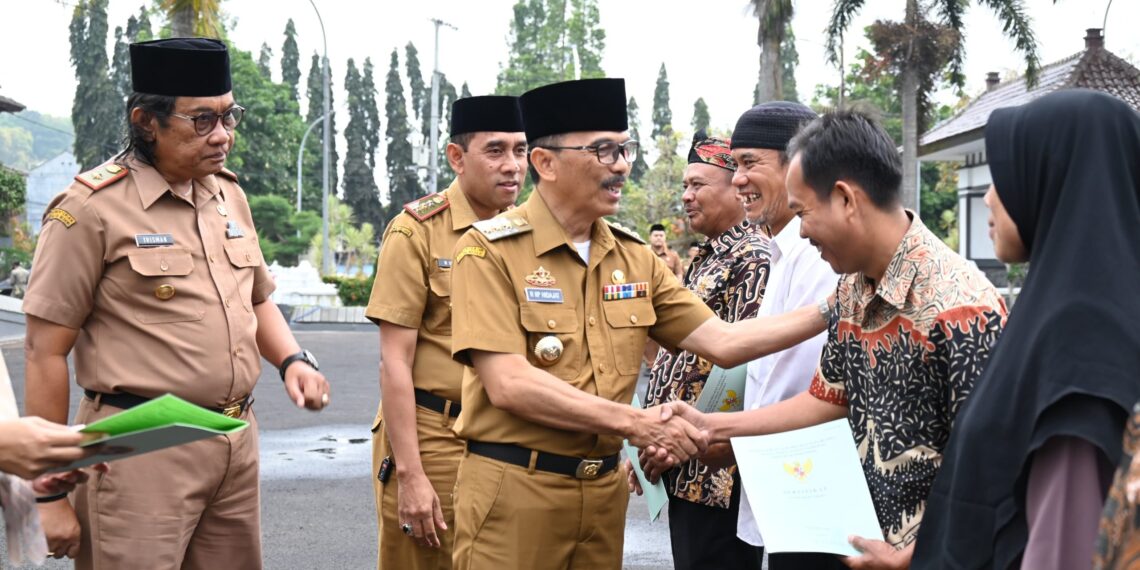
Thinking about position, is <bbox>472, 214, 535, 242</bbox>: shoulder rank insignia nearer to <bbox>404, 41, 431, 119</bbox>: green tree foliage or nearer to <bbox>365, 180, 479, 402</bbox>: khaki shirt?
<bbox>365, 180, 479, 402</bbox>: khaki shirt

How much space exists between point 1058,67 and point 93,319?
1144 inches

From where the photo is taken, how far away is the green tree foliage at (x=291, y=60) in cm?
8725

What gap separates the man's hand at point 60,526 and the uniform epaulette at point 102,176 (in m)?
0.96

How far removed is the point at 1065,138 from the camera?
6.62 ft

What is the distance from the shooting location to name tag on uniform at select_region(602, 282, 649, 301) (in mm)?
3465

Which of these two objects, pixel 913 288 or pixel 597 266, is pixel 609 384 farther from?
pixel 913 288

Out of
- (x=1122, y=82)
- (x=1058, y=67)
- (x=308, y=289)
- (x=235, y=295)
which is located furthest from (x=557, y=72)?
(x=235, y=295)

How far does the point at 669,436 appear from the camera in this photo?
3.39 metres

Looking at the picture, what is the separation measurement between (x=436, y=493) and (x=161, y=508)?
112 cm

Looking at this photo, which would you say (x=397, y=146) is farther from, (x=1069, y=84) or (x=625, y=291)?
(x=625, y=291)

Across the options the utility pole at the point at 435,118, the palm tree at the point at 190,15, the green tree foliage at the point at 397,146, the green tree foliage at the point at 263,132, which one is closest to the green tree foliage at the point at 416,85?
the green tree foliage at the point at 397,146

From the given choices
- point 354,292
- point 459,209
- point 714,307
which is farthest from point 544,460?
→ point 354,292

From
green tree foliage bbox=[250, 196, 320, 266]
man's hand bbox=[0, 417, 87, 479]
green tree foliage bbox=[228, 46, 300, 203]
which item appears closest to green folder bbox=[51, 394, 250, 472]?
man's hand bbox=[0, 417, 87, 479]

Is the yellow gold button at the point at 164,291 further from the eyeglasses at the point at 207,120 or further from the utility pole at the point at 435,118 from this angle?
the utility pole at the point at 435,118
